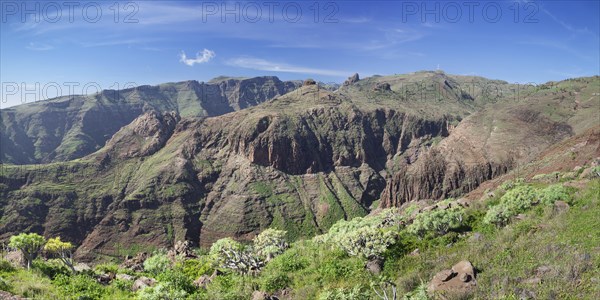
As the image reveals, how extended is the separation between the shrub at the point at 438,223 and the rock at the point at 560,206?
943cm

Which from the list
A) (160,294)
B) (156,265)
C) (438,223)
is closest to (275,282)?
(160,294)

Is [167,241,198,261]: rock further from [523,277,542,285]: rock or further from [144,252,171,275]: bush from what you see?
[523,277,542,285]: rock

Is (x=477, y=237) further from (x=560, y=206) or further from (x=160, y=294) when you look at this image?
(x=160, y=294)

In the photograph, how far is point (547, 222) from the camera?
2819 cm

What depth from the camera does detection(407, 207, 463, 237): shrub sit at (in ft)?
131

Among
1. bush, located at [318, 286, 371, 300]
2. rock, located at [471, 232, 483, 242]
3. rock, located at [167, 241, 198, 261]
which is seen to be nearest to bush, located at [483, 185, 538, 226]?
rock, located at [471, 232, 483, 242]

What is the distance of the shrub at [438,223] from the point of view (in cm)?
4000

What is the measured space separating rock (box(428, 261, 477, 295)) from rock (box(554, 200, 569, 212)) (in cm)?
1359

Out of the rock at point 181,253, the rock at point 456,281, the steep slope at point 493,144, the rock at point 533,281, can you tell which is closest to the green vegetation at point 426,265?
the rock at point 533,281

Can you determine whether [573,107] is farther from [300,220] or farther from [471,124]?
Result: [300,220]

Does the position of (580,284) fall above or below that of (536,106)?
below

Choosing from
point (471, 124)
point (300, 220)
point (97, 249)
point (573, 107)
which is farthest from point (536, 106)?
point (97, 249)

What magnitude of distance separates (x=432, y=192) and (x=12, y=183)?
211 m

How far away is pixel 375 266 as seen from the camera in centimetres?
3100
